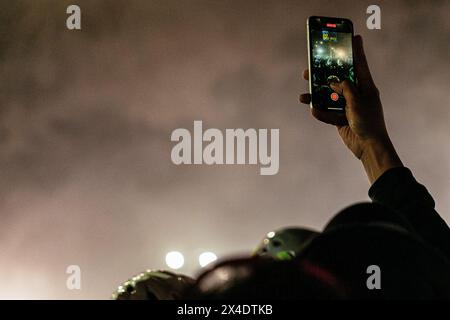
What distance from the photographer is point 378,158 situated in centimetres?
113

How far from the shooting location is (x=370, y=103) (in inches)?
55.3

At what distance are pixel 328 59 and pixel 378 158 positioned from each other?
60cm

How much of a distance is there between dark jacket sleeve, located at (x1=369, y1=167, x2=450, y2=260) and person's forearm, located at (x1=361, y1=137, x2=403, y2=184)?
88 millimetres

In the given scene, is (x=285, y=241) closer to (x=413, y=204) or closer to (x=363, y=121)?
(x=413, y=204)

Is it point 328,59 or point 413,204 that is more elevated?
point 328,59

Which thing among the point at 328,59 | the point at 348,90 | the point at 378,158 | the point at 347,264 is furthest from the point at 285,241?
the point at 328,59

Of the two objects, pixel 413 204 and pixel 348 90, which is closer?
pixel 413 204

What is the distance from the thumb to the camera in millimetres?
1447

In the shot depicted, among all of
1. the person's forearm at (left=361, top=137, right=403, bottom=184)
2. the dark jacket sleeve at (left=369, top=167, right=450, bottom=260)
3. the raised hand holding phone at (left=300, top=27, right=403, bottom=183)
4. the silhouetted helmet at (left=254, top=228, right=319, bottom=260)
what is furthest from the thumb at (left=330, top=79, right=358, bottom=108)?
the silhouetted helmet at (left=254, top=228, right=319, bottom=260)

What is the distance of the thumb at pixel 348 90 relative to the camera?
1.45 meters

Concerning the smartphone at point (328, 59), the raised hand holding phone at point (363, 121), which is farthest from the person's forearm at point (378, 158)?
the smartphone at point (328, 59)

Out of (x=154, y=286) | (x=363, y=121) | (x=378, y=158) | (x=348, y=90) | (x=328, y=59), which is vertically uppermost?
(x=328, y=59)
